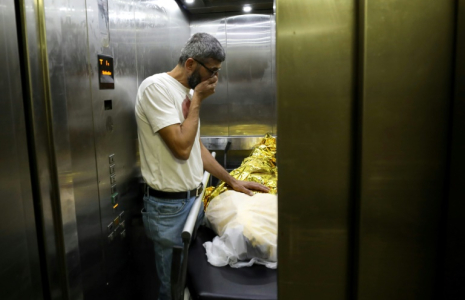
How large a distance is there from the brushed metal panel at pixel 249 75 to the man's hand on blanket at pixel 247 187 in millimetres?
1276

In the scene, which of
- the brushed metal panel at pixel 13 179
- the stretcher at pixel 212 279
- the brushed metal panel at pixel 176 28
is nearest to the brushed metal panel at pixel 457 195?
the stretcher at pixel 212 279

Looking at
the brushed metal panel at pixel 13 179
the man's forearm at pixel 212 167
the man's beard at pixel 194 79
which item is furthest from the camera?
the man's forearm at pixel 212 167

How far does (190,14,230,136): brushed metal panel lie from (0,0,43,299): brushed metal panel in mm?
2156

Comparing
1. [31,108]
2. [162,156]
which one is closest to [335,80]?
[31,108]

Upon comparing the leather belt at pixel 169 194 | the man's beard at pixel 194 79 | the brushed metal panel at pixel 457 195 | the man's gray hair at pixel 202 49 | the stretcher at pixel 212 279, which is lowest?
the stretcher at pixel 212 279

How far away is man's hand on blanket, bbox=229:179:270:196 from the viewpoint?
189 cm

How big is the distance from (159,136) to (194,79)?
35cm

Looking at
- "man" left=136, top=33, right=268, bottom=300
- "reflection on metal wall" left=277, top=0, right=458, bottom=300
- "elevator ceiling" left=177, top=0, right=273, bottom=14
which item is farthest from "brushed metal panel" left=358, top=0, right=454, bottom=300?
"elevator ceiling" left=177, top=0, right=273, bottom=14

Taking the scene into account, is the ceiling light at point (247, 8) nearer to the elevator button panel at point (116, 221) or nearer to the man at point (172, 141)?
the man at point (172, 141)

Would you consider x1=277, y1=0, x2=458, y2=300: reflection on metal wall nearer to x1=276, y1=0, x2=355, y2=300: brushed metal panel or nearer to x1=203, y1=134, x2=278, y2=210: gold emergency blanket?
x1=276, y1=0, x2=355, y2=300: brushed metal panel

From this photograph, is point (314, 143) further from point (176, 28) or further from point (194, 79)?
point (176, 28)

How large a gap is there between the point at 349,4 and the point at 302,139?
0.23 metres

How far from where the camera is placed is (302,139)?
0.61 meters

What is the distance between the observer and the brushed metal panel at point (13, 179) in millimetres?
1032
